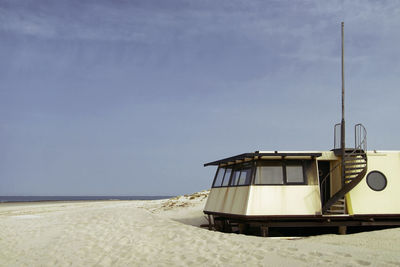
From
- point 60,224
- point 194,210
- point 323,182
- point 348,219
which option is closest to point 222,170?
point 323,182

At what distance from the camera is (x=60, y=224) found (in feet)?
66.2

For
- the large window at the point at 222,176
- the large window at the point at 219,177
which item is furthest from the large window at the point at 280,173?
the large window at the point at 219,177

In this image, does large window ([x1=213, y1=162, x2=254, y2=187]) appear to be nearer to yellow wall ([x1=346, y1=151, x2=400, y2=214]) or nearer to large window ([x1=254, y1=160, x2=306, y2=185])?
large window ([x1=254, y1=160, x2=306, y2=185])

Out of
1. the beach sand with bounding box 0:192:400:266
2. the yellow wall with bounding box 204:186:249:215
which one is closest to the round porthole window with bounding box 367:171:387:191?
the beach sand with bounding box 0:192:400:266

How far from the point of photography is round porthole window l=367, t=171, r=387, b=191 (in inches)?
733

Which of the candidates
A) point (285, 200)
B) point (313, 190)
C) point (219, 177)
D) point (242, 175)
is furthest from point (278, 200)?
point (219, 177)

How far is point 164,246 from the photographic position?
47.4 ft

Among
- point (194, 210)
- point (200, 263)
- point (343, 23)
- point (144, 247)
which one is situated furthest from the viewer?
point (194, 210)

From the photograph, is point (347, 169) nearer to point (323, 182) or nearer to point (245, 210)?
point (323, 182)

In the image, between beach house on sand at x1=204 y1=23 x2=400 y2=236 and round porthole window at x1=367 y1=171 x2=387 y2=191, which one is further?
round porthole window at x1=367 y1=171 x2=387 y2=191

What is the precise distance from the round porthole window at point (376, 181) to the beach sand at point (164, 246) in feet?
6.27

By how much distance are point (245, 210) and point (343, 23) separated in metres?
11.1

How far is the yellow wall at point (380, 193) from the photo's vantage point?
60.4ft

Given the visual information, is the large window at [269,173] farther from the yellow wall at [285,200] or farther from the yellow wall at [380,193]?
the yellow wall at [380,193]
